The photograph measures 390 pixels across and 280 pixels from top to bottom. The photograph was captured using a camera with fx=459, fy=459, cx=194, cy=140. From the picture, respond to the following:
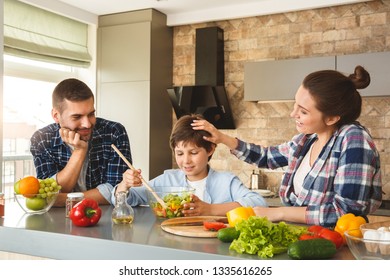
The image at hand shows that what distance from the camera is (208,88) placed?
4.41 m

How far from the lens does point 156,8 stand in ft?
14.9

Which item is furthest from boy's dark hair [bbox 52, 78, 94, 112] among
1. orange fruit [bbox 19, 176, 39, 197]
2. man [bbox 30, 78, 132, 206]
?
orange fruit [bbox 19, 176, 39, 197]

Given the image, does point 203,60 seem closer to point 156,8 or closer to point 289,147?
point 156,8

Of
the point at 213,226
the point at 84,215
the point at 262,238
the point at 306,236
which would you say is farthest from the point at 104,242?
the point at 306,236

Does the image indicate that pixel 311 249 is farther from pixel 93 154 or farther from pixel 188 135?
pixel 93 154

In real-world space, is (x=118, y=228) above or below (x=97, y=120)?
below

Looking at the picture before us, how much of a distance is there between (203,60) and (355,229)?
11.0 feet

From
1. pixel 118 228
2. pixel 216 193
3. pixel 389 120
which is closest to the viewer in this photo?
pixel 118 228

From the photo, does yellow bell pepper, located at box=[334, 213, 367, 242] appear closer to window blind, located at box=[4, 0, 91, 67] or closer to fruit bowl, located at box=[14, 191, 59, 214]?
fruit bowl, located at box=[14, 191, 59, 214]

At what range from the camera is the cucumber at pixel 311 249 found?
1.21 metres

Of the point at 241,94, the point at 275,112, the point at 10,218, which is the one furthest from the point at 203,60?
the point at 10,218

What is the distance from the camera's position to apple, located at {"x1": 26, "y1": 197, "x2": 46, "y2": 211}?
6.12ft

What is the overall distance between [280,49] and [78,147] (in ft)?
8.84

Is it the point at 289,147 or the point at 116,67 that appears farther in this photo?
the point at 116,67
